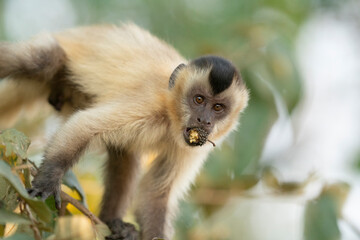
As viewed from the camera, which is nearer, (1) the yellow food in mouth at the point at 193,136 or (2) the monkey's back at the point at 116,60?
(1) the yellow food in mouth at the point at 193,136

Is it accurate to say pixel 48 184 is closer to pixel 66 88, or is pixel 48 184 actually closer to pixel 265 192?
pixel 66 88

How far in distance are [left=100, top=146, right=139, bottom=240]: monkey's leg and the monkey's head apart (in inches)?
31.8

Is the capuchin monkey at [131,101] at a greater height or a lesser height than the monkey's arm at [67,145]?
greater

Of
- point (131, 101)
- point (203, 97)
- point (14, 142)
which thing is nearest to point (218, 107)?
Answer: point (203, 97)

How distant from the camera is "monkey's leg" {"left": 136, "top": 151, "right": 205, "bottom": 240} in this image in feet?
18.3

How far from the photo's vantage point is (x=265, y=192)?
19.6ft

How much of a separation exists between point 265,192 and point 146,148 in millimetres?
1412

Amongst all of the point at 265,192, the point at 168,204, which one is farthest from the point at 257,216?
the point at 168,204

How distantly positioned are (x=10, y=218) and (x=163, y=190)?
272 cm

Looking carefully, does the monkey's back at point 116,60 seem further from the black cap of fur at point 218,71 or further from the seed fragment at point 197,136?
the seed fragment at point 197,136

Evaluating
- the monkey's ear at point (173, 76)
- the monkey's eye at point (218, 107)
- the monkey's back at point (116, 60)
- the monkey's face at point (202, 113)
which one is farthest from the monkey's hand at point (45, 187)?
the monkey's eye at point (218, 107)

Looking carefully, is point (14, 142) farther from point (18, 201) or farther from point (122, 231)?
point (122, 231)

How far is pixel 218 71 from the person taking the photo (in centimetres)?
516

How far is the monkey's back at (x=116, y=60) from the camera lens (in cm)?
536
